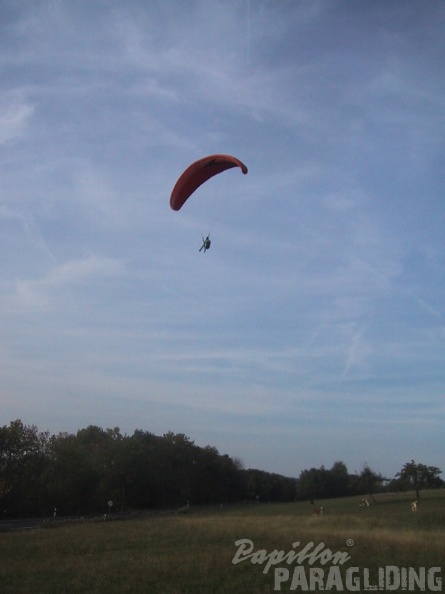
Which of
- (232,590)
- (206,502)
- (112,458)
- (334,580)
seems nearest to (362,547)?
(334,580)

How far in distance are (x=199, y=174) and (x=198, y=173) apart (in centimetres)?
22

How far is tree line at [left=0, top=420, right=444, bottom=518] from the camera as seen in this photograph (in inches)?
2719

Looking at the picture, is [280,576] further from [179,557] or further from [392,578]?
[179,557]

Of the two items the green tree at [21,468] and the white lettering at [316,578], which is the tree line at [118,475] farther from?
the white lettering at [316,578]

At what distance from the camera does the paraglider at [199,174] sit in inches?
765

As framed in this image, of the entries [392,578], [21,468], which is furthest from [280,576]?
[21,468]

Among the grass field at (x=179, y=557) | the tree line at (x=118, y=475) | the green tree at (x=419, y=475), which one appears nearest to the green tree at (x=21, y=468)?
the tree line at (x=118, y=475)

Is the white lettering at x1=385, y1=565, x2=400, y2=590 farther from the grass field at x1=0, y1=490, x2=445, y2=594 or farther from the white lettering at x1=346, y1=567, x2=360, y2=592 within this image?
the white lettering at x1=346, y1=567, x2=360, y2=592

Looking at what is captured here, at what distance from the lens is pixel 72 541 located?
95.3 ft

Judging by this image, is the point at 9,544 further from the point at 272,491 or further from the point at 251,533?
the point at 272,491

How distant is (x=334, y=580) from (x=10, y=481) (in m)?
58.8

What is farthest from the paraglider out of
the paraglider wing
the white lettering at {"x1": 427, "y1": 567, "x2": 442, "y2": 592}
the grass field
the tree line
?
the tree line

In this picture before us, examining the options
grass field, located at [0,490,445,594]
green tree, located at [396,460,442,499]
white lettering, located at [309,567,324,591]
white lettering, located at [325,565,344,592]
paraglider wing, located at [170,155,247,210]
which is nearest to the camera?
white lettering, located at [325,565,344,592]

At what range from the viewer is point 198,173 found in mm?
20578
